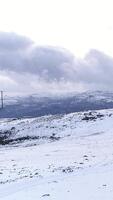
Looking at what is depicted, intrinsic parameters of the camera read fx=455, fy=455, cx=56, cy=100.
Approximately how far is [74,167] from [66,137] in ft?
95.2

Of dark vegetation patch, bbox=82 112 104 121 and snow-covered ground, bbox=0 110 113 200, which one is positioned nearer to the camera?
snow-covered ground, bbox=0 110 113 200

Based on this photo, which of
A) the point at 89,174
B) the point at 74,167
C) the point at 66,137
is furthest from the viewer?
the point at 66,137

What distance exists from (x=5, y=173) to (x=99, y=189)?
10.5 m

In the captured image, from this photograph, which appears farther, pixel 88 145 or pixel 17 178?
pixel 88 145

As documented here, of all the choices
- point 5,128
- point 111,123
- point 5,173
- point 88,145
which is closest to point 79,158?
point 5,173

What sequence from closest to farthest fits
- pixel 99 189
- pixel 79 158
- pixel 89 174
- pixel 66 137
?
pixel 99 189, pixel 89 174, pixel 79 158, pixel 66 137

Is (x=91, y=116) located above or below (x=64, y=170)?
above

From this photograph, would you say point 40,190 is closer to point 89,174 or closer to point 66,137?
point 89,174

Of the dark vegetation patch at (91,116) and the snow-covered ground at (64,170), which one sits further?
the dark vegetation patch at (91,116)

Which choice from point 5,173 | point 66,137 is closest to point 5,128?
point 66,137

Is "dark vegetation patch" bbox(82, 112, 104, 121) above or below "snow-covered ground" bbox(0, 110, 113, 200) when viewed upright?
above

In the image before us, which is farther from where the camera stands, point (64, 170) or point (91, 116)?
point (91, 116)

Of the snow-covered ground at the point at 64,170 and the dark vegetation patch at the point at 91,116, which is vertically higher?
the dark vegetation patch at the point at 91,116

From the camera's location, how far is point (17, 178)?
28.6 m
